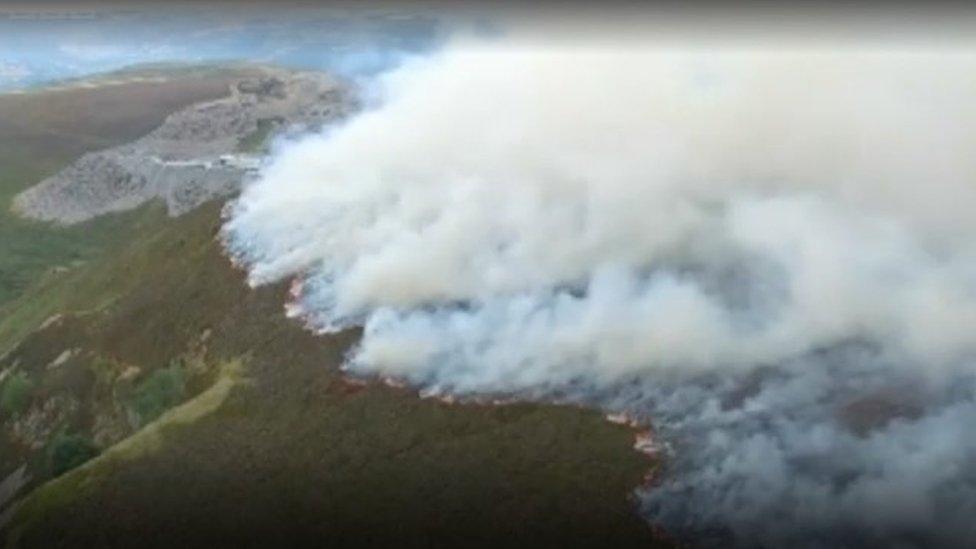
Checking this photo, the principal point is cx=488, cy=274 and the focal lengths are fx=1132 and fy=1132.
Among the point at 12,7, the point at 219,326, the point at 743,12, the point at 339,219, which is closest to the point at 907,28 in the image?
the point at 743,12

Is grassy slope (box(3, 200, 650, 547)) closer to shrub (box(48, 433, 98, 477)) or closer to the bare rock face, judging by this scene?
shrub (box(48, 433, 98, 477))

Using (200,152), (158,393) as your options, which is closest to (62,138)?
(200,152)

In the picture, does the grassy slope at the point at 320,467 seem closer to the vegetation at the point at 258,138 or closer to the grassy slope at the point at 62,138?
the vegetation at the point at 258,138

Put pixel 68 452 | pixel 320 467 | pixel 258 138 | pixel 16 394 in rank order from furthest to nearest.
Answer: pixel 16 394
pixel 68 452
pixel 258 138
pixel 320 467

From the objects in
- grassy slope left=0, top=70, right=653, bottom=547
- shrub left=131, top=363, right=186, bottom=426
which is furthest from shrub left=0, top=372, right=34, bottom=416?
shrub left=131, top=363, right=186, bottom=426

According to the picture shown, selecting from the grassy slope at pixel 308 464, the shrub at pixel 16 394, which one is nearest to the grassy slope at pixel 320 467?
the grassy slope at pixel 308 464

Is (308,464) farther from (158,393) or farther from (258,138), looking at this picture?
(258,138)
